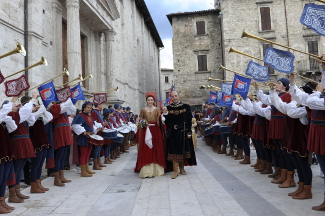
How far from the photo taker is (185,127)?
6652 mm

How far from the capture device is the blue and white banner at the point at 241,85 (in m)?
6.72

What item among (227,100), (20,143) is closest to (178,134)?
(227,100)

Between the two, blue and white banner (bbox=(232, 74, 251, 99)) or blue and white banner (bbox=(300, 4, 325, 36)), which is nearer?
blue and white banner (bbox=(300, 4, 325, 36))

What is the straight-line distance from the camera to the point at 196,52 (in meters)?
29.0

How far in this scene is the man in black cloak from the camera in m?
6.52

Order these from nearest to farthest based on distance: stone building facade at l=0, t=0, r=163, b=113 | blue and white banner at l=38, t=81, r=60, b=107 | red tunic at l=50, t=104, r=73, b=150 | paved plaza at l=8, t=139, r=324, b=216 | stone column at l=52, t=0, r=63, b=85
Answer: paved plaza at l=8, t=139, r=324, b=216
blue and white banner at l=38, t=81, r=60, b=107
red tunic at l=50, t=104, r=73, b=150
stone building facade at l=0, t=0, r=163, b=113
stone column at l=52, t=0, r=63, b=85

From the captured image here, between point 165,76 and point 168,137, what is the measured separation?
5371cm

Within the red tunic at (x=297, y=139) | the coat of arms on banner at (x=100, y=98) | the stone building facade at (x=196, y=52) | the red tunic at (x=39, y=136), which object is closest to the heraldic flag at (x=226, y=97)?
the coat of arms on banner at (x=100, y=98)

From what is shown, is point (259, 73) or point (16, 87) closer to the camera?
point (16, 87)

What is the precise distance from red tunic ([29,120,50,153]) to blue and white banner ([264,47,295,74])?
14.1 feet

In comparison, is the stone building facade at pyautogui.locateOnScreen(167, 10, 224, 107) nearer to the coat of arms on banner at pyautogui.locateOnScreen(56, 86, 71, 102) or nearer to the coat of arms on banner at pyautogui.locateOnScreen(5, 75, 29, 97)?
the coat of arms on banner at pyautogui.locateOnScreen(56, 86, 71, 102)

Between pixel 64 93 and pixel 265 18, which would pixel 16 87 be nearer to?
pixel 64 93

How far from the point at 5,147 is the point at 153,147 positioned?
132 inches

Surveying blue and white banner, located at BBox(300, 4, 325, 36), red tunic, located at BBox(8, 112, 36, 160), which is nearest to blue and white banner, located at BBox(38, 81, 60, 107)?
red tunic, located at BBox(8, 112, 36, 160)
